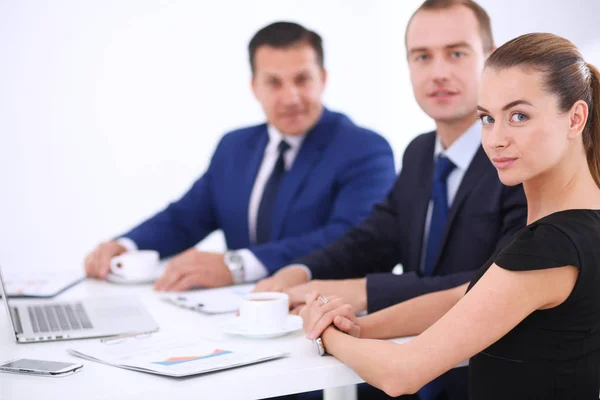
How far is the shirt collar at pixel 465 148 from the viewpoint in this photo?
1913 mm

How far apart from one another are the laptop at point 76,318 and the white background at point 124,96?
2.52m

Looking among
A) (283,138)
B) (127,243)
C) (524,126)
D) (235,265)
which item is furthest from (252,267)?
(524,126)

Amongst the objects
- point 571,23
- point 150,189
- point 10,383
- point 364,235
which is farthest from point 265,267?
point 150,189

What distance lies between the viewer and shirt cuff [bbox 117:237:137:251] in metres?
2.56

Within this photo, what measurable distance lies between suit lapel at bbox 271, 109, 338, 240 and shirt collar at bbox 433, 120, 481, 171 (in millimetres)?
800

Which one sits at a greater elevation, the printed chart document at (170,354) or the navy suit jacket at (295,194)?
the navy suit jacket at (295,194)

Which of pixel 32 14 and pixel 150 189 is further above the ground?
pixel 32 14

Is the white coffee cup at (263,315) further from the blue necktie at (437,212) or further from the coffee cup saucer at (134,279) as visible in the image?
the coffee cup saucer at (134,279)

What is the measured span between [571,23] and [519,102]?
2129 millimetres

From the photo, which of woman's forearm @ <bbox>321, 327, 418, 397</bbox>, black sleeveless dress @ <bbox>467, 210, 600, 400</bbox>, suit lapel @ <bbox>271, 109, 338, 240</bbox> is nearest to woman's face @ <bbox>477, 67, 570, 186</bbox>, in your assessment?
black sleeveless dress @ <bbox>467, 210, 600, 400</bbox>

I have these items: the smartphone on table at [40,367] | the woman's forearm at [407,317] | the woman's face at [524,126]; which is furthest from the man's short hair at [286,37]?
the smartphone on table at [40,367]

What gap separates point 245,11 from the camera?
4676 millimetres

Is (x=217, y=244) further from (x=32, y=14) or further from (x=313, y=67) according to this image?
(x=313, y=67)

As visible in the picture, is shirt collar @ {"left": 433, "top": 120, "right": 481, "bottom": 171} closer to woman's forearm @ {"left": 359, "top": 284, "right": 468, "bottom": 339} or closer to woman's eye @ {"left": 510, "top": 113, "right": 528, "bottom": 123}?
woman's forearm @ {"left": 359, "top": 284, "right": 468, "bottom": 339}
